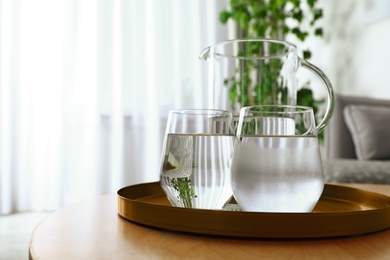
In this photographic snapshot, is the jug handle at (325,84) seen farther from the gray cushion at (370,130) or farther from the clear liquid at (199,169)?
the gray cushion at (370,130)

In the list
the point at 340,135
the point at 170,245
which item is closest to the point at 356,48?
the point at 340,135

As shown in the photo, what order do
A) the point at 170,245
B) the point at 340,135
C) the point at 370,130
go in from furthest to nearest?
the point at 340,135 < the point at 370,130 < the point at 170,245

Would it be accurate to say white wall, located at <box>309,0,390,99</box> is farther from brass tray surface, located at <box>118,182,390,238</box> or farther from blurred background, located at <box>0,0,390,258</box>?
brass tray surface, located at <box>118,182,390,238</box>

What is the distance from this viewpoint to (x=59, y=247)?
452mm

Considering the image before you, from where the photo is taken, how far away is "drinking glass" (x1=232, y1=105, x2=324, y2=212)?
19.6 inches

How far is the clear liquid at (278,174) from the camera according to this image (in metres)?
0.50

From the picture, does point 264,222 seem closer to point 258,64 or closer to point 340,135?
point 258,64

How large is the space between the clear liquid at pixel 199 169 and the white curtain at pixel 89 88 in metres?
2.54

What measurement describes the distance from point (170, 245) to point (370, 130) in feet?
5.90

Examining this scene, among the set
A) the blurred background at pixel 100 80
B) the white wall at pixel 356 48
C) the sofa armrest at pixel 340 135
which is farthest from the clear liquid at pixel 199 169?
the blurred background at pixel 100 80

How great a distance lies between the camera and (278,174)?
1.62 ft

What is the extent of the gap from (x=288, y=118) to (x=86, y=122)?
264 centimetres

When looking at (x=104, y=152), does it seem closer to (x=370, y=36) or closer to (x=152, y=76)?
(x=152, y=76)

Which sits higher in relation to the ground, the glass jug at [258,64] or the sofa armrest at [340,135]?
the glass jug at [258,64]
